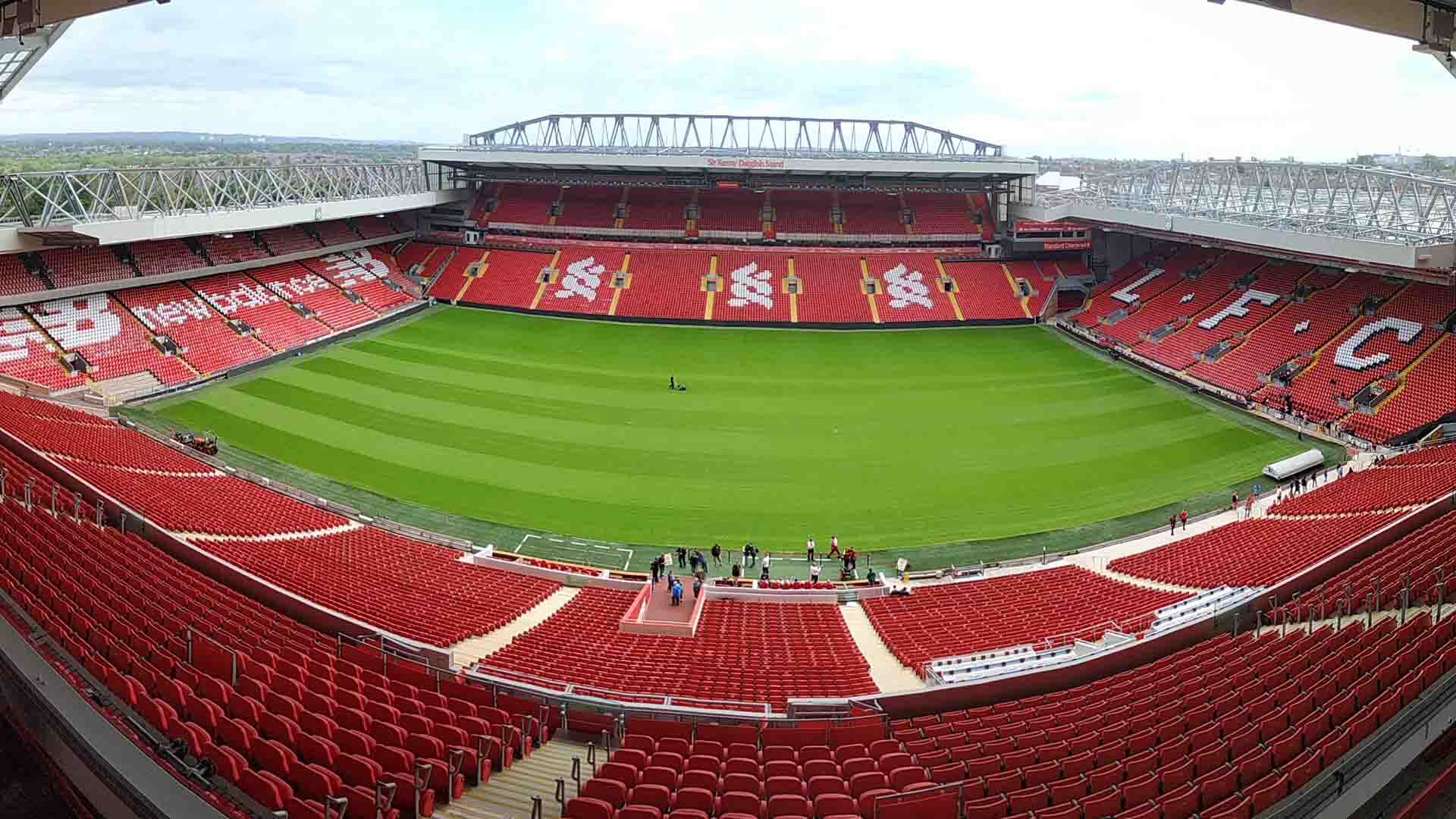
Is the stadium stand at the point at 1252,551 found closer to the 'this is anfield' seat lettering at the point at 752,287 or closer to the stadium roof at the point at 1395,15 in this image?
the stadium roof at the point at 1395,15

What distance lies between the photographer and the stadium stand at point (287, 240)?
51406 millimetres

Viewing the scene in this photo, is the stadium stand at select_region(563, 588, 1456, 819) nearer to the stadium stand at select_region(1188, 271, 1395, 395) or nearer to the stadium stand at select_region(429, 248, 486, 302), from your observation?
the stadium stand at select_region(1188, 271, 1395, 395)

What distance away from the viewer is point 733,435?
3425cm

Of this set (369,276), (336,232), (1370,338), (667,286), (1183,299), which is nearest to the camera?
(1370,338)

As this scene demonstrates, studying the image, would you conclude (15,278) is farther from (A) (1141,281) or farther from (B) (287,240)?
(A) (1141,281)

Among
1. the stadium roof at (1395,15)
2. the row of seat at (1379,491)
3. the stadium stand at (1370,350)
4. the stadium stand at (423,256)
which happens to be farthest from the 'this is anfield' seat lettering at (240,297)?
the stadium stand at (1370,350)

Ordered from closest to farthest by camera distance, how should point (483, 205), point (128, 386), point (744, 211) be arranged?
point (128, 386) → point (744, 211) → point (483, 205)

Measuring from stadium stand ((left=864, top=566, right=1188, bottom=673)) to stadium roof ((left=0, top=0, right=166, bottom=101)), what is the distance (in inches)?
646

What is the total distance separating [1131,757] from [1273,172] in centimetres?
4002

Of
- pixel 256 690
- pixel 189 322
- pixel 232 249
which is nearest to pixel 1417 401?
pixel 256 690

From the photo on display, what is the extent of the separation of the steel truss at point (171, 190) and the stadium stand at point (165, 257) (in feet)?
7.49

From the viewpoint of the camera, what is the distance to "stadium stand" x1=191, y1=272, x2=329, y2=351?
44219 mm

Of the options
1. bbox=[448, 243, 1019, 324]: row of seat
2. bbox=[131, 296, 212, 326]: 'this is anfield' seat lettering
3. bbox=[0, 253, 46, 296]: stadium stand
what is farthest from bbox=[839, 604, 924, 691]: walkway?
bbox=[0, 253, 46, 296]: stadium stand

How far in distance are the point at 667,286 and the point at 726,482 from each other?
27.0 m
